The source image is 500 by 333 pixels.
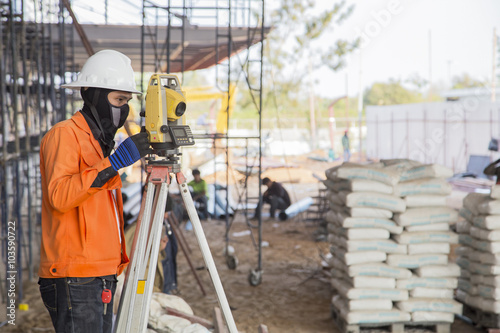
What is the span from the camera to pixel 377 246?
4.96 meters

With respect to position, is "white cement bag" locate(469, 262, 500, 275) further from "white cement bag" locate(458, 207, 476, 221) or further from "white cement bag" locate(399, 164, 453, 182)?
"white cement bag" locate(399, 164, 453, 182)

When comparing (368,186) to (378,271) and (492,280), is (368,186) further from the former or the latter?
(492,280)

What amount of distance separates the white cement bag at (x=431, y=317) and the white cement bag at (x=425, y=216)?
818 millimetres

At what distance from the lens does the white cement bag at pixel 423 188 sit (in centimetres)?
496

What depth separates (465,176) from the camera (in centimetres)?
1593

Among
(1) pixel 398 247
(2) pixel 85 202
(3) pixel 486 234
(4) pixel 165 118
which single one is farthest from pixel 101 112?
(3) pixel 486 234

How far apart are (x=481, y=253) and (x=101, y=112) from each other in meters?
4.11

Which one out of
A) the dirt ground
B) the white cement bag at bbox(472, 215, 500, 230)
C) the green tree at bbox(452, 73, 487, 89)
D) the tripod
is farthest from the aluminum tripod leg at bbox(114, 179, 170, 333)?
the green tree at bbox(452, 73, 487, 89)

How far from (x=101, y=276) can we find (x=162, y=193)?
16.9 inches

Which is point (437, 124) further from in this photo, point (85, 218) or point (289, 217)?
point (85, 218)

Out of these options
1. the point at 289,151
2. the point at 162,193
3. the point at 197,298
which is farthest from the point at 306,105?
the point at 162,193

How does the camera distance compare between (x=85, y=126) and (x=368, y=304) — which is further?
(x=368, y=304)

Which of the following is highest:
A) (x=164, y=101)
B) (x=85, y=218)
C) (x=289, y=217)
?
(x=164, y=101)

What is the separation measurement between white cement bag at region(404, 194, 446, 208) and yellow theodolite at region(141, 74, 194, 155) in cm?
323
